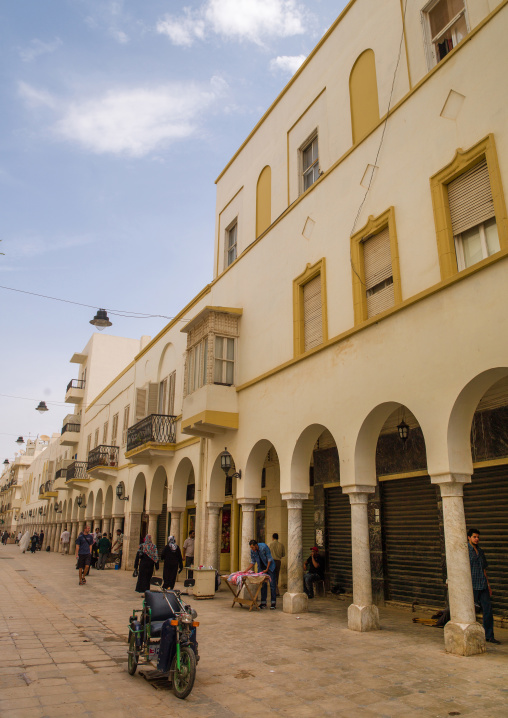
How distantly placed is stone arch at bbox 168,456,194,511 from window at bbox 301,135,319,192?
9.95 meters

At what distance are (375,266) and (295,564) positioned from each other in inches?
244

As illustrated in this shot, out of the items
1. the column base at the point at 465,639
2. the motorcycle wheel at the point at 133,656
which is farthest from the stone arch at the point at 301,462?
the motorcycle wheel at the point at 133,656

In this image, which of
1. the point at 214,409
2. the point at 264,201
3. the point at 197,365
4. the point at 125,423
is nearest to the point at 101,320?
the point at 197,365

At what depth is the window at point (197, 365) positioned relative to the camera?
598 inches

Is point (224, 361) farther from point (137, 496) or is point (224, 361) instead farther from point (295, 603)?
point (137, 496)

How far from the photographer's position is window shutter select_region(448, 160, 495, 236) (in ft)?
26.2

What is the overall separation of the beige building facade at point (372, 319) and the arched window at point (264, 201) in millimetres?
69

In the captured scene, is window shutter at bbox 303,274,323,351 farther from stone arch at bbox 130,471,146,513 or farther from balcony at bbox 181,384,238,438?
stone arch at bbox 130,471,146,513

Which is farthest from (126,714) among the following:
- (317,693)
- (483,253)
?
(483,253)

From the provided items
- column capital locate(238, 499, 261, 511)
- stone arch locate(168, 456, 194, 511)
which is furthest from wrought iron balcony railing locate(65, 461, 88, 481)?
column capital locate(238, 499, 261, 511)

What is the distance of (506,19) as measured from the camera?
25.7 feet

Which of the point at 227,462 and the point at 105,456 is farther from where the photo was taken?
the point at 105,456

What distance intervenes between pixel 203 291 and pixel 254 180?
4.16 meters

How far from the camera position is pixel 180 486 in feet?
62.8
